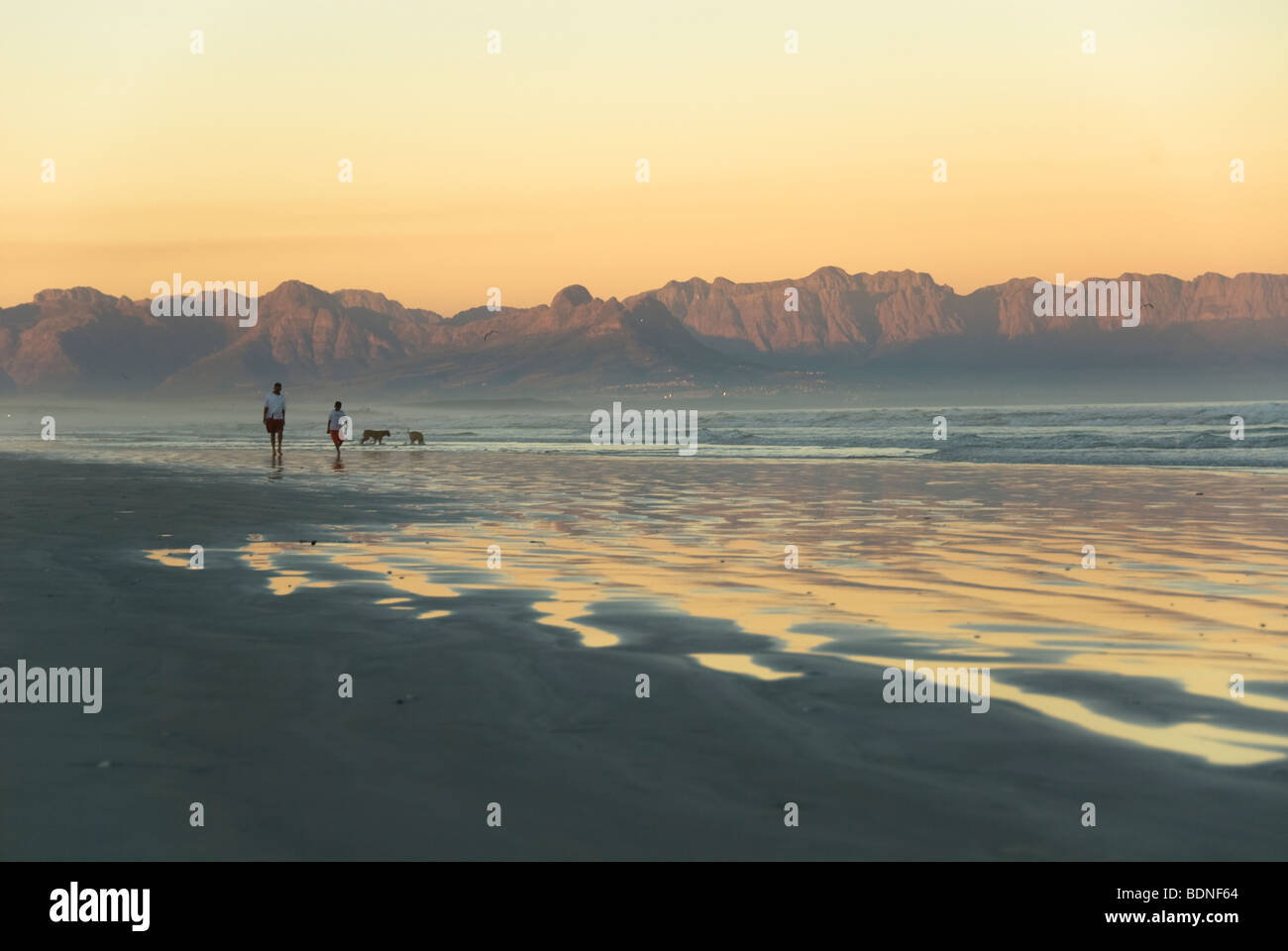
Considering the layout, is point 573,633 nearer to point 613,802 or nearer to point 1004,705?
point 1004,705

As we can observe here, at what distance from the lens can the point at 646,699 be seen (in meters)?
6.66

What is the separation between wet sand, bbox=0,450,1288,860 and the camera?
461 centimetres

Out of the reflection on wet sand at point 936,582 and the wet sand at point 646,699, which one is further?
the reflection on wet sand at point 936,582

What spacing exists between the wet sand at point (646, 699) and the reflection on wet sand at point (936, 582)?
0.17 ft

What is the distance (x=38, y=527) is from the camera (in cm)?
1563

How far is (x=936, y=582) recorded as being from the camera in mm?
Result: 11023

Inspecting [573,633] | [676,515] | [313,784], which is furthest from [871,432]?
[313,784]

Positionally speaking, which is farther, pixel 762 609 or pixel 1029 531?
pixel 1029 531

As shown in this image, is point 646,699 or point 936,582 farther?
point 936,582

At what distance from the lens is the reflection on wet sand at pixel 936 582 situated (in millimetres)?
7008

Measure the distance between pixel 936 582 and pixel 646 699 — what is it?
16.7 feet

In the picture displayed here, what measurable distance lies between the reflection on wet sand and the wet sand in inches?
2.0

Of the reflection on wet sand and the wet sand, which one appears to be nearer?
the wet sand
